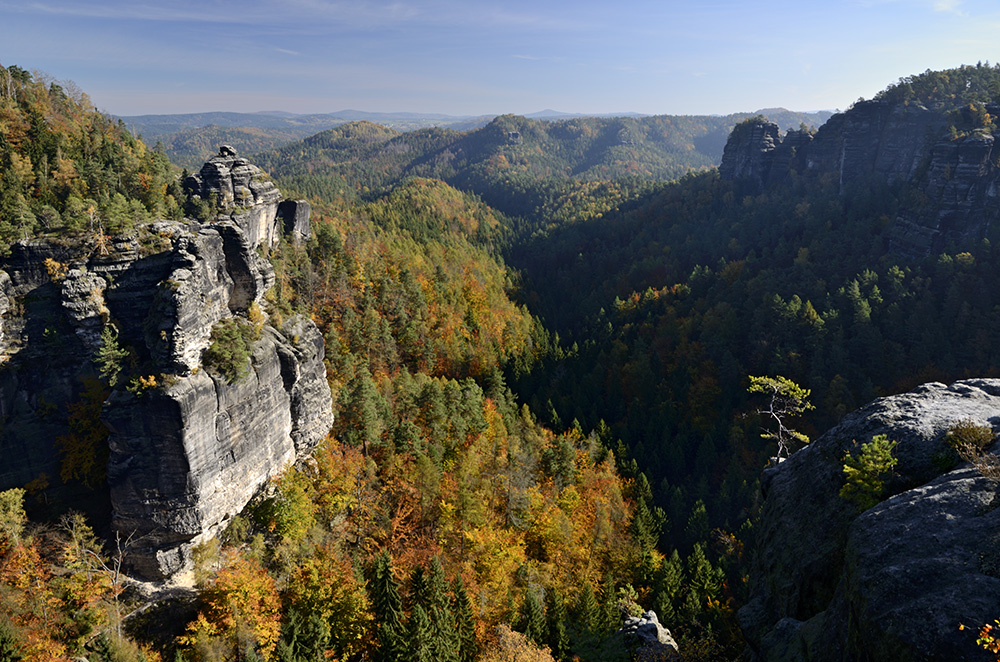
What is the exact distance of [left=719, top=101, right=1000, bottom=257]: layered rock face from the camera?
6888cm

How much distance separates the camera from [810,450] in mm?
19188

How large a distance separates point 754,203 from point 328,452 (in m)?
116

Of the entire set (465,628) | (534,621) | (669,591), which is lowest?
(669,591)

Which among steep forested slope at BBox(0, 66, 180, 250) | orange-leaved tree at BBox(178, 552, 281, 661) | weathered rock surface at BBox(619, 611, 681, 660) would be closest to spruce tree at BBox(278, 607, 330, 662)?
orange-leaved tree at BBox(178, 552, 281, 661)

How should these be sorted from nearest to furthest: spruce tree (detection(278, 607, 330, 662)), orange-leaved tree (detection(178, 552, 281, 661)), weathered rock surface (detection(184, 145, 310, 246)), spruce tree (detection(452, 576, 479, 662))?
spruce tree (detection(278, 607, 330, 662)) → orange-leaved tree (detection(178, 552, 281, 661)) → spruce tree (detection(452, 576, 479, 662)) → weathered rock surface (detection(184, 145, 310, 246))

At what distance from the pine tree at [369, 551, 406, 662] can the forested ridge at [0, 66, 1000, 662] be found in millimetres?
222

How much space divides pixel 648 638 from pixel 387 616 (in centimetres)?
1753

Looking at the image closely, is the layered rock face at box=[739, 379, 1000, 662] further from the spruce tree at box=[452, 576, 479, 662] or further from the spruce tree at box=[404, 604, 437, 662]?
the spruce tree at box=[452, 576, 479, 662]

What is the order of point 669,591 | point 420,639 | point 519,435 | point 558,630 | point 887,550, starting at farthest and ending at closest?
point 519,435 → point 669,591 → point 558,630 → point 420,639 → point 887,550

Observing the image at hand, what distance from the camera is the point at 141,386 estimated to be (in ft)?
92.2

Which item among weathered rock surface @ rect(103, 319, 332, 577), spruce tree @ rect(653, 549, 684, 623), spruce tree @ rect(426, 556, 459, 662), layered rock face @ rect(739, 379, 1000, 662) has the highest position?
layered rock face @ rect(739, 379, 1000, 662)

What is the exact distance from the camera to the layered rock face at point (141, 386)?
2852 centimetres

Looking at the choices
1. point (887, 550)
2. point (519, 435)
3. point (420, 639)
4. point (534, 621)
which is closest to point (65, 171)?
point (420, 639)

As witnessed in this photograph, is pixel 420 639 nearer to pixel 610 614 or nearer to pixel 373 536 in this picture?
pixel 373 536
